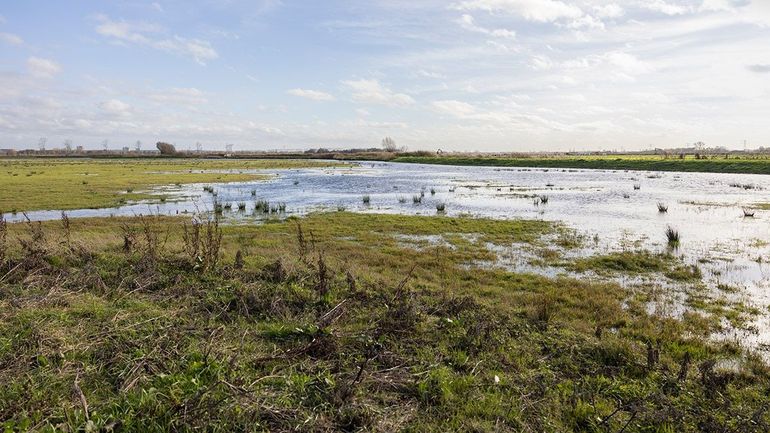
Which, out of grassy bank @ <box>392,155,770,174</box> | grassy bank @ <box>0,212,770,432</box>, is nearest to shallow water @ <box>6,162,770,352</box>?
grassy bank @ <box>0,212,770,432</box>

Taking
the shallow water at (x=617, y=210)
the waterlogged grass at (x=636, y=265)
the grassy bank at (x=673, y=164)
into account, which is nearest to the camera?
the waterlogged grass at (x=636, y=265)

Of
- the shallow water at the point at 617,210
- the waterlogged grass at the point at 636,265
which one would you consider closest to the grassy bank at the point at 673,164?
the shallow water at the point at 617,210

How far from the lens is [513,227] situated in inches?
884

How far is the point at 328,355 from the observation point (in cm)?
670

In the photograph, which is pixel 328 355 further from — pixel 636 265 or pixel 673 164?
pixel 673 164

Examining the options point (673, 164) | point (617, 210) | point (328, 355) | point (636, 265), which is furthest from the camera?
point (673, 164)

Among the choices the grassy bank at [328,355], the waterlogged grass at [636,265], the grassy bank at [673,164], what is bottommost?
the waterlogged grass at [636,265]

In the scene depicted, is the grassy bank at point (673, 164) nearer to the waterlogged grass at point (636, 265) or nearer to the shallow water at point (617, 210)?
the shallow water at point (617, 210)

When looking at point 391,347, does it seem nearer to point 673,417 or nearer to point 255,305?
point 255,305

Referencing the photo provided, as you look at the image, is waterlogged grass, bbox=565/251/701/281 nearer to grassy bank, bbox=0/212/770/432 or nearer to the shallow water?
the shallow water

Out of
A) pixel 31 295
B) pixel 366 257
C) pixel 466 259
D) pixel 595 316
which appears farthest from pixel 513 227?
pixel 31 295

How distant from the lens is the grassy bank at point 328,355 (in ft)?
16.8

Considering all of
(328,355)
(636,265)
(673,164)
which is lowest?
(636,265)

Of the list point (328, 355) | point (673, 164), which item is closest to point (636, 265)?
point (328, 355)
